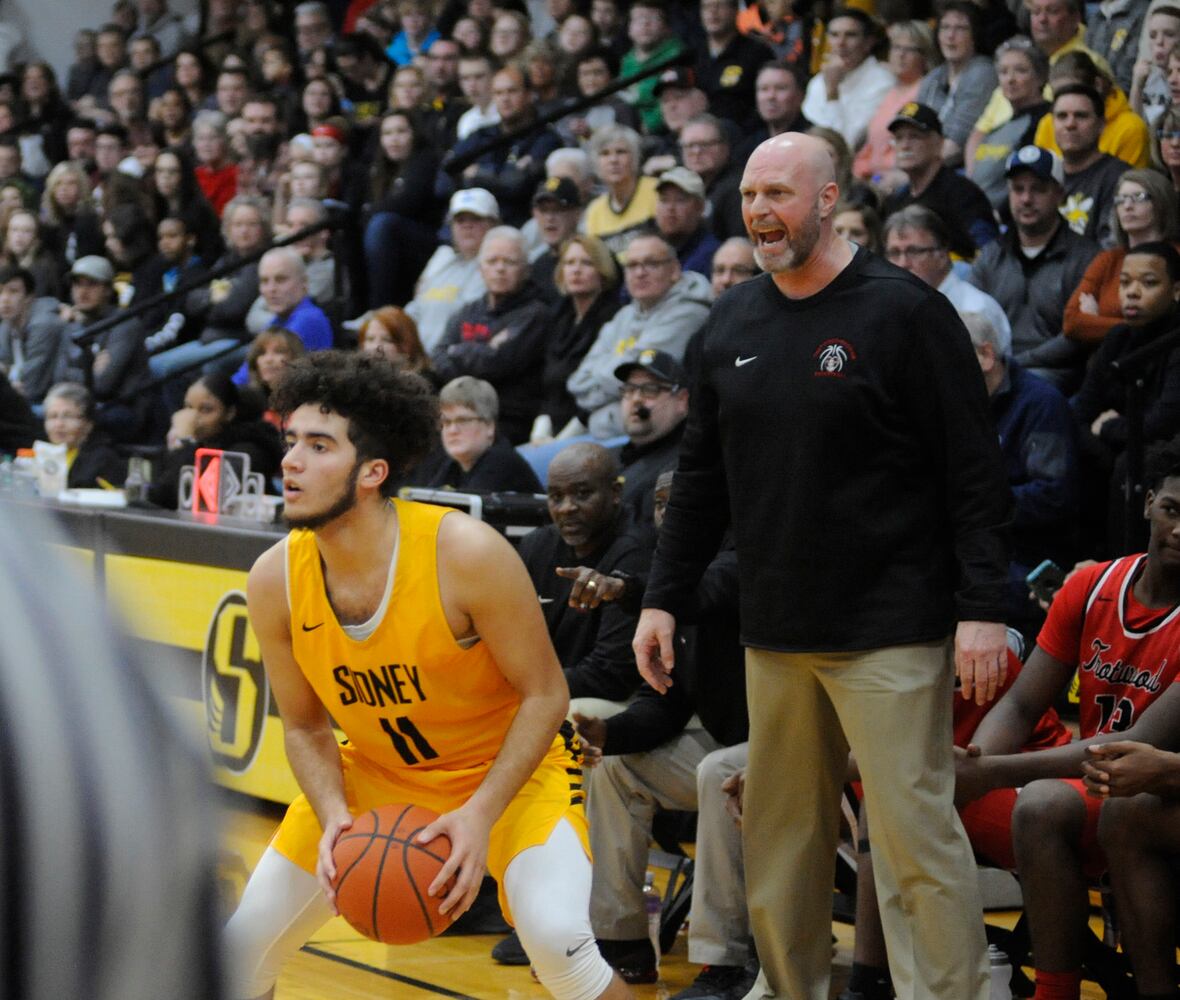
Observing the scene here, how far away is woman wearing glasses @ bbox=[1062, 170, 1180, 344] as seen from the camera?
753 centimetres

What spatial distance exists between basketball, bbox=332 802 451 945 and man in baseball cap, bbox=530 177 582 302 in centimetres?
706

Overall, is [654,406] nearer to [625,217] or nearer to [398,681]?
[398,681]

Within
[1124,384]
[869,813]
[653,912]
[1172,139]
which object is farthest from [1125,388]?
[869,813]

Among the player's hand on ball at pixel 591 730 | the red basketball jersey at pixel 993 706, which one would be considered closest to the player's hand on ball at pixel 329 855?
the player's hand on ball at pixel 591 730

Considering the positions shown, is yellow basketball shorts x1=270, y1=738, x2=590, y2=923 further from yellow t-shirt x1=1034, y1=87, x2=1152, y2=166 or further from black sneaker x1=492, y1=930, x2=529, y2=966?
yellow t-shirt x1=1034, y1=87, x2=1152, y2=166

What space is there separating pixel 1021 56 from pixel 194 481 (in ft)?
14.9

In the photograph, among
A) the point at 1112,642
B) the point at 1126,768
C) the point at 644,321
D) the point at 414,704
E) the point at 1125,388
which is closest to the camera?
the point at 414,704

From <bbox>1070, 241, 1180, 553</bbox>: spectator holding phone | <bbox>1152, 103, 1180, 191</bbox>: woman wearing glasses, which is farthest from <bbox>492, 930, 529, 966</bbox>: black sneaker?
<bbox>1152, 103, 1180, 191</bbox>: woman wearing glasses

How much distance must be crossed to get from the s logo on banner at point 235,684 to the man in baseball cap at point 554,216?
12.9 feet

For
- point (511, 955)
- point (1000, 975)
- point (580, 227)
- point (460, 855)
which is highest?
point (580, 227)

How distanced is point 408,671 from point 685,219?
6.15 meters

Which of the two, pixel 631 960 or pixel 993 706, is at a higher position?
pixel 993 706

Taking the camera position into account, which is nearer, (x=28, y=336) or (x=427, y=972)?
(x=427, y=972)

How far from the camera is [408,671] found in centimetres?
395
